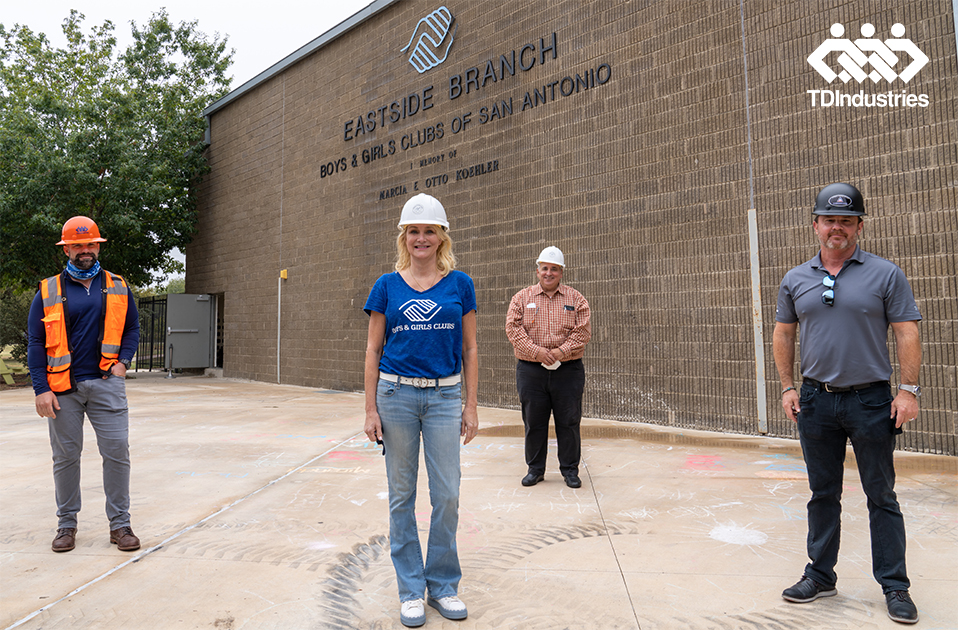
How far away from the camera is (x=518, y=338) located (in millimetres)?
4754

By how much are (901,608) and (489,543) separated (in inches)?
74.7

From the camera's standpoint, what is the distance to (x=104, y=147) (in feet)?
47.2

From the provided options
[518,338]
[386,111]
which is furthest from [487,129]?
[518,338]

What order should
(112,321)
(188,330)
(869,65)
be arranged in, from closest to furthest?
1. (112,321)
2. (869,65)
3. (188,330)

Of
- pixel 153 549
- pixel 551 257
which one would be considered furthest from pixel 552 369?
pixel 153 549

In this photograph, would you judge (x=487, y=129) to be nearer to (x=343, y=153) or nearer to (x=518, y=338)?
(x=343, y=153)

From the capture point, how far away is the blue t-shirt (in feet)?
8.54

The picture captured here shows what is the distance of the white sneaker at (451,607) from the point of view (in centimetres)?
252

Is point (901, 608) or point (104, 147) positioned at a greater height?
point (104, 147)

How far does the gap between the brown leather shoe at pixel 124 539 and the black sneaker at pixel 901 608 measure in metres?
3.62

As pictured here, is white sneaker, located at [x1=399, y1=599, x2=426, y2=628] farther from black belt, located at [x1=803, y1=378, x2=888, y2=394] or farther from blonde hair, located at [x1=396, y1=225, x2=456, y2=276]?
black belt, located at [x1=803, y1=378, x2=888, y2=394]

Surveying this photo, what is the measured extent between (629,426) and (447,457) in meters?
5.19

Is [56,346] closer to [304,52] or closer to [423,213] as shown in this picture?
[423,213]

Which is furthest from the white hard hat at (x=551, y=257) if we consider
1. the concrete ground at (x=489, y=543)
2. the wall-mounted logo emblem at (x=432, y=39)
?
the wall-mounted logo emblem at (x=432, y=39)
